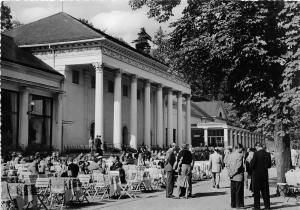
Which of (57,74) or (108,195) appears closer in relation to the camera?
(108,195)

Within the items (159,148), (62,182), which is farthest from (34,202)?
(159,148)

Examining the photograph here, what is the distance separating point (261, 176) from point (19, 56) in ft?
82.4

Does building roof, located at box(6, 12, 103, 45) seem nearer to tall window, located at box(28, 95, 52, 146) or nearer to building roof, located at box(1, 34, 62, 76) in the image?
building roof, located at box(1, 34, 62, 76)

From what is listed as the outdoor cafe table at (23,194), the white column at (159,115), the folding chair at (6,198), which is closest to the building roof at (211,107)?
the white column at (159,115)

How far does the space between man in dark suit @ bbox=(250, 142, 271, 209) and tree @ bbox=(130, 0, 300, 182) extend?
2.06 metres

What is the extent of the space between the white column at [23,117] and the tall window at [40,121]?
1.02 meters

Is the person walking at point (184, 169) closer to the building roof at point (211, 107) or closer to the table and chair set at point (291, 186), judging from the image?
the table and chair set at point (291, 186)

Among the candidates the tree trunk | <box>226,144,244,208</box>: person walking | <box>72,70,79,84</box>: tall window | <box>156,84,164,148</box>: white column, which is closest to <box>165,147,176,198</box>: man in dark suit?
<box>226,144,244,208</box>: person walking

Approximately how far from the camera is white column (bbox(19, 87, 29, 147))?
106 feet

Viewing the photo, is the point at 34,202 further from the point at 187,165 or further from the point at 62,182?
the point at 187,165

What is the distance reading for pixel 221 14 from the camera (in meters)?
16.4

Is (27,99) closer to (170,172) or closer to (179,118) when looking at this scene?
(170,172)

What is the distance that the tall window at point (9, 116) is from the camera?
31.1 metres

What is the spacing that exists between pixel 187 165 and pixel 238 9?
18.6 feet
